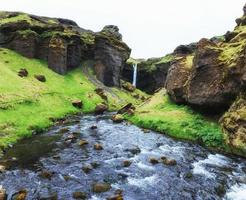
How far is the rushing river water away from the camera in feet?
94.4

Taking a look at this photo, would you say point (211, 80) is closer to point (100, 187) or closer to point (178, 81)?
point (178, 81)

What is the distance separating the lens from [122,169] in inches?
1362

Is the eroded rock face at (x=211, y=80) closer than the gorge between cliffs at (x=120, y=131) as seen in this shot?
No

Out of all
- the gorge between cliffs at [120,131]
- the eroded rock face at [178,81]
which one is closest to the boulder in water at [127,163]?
the gorge between cliffs at [120,131]

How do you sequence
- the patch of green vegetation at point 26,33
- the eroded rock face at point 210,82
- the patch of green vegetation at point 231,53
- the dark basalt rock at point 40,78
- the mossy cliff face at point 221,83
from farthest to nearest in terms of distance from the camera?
1. the patch of green vegetation at point 26,33
2. the dark basalt rock at point 40,78
3. the eroded rock face at point 210,82
4. the patch of green vegetation at point 231,53
5. the mossy cliff face at point 221,83

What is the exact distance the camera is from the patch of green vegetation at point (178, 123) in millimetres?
47594

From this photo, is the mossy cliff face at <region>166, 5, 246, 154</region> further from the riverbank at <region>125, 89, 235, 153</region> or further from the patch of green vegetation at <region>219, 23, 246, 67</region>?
the riverbank at <region>125, 89, 235, 153</region>

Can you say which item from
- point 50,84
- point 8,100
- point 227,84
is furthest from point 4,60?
point 227,84

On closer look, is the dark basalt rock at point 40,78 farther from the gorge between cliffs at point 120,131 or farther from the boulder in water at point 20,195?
the boulder in water at point 20,195

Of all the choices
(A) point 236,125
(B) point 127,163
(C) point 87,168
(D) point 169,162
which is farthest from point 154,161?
(A) point 236,125

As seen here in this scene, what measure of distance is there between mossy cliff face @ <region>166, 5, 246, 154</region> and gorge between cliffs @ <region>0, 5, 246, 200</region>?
6.5 inches

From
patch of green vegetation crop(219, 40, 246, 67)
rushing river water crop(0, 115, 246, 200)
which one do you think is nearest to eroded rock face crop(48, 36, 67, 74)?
rushing river water crop(0, 115, 246, 200)

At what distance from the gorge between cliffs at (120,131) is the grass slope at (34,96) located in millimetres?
299

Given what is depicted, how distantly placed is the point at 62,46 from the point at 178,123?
194 ft
